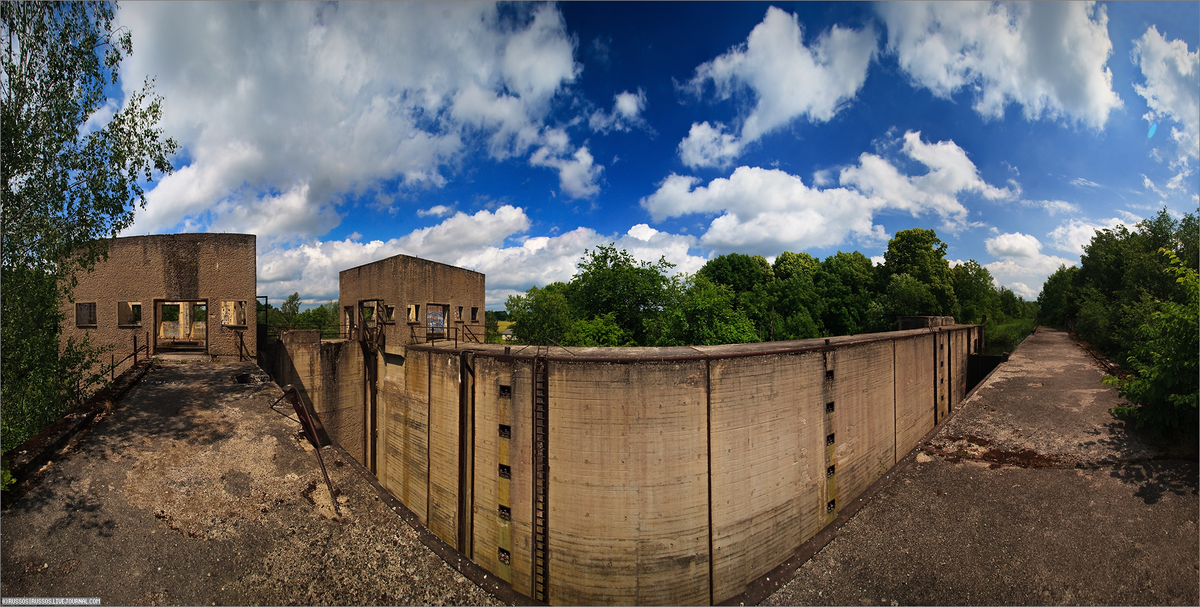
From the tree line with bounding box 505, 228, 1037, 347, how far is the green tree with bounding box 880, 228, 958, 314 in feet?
0.27

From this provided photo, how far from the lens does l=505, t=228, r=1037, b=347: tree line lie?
76.4 feet

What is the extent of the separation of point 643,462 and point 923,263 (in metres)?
37.1

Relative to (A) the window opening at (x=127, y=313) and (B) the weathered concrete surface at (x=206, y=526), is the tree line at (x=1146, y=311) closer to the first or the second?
(B) the weathered concrete surface at (x=206, y=526)

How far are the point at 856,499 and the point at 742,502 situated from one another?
18.0 feet

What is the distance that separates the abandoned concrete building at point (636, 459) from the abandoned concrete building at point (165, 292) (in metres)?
5.87

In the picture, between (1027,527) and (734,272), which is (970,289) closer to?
(734,272)

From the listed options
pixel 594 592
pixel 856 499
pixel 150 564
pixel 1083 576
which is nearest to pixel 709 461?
pixel 594 592

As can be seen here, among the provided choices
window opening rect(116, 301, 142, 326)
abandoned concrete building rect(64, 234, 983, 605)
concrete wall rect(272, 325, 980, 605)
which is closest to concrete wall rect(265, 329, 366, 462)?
abandoned concrete building rect(64, 234, 983, 605)

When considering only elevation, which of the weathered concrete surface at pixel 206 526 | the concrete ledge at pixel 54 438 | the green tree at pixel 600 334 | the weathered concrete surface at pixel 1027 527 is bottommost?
the weathered concrete surface at pixel 1027 527

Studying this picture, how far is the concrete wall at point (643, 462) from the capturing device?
10312 millimetres

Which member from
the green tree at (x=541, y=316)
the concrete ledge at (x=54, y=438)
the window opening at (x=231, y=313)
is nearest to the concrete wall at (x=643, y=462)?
the window opening at (x=231, y=313)

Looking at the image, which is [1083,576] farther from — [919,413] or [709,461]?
[919,413]

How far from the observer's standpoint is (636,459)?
404 inches

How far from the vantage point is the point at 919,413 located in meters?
18.5
